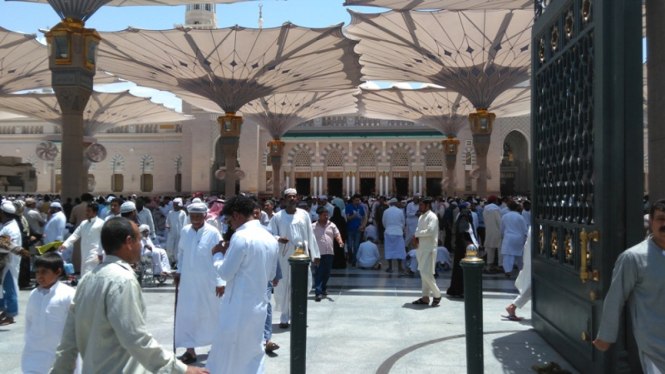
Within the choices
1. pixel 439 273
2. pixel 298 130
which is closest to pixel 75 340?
pixel 439 273

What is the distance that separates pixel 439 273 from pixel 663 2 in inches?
277

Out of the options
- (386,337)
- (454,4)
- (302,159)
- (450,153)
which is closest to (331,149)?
(302,159)

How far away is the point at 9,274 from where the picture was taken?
5.89 meters

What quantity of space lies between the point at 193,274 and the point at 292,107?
25530 millimetres

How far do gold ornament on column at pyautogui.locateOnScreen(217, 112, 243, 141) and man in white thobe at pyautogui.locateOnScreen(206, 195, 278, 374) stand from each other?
18861 mm

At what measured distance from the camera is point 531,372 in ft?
14.1

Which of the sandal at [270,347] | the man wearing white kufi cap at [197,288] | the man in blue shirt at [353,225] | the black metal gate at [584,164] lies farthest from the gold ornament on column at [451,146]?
the man wearing white kufi cap at [197,288]

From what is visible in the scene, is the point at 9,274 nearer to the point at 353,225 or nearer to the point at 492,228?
the point at 353,225

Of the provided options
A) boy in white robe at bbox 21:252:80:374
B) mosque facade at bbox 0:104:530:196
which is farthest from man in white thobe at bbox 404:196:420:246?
mosque facade at bbox 0:104:530:196

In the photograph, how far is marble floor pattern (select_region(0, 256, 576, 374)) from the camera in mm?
4543

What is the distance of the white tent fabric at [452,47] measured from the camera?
17.3m

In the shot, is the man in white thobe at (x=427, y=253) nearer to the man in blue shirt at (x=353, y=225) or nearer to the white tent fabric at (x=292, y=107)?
the man in blue shirt at (x=353, y=225)

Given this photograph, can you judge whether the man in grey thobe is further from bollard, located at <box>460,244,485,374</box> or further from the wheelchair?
the wheelchair

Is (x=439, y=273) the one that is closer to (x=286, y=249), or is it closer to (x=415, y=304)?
(x=415, y=304)
